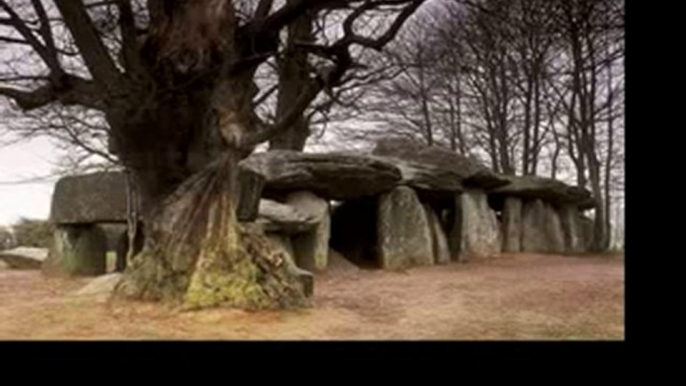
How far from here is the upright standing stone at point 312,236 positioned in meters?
4.59

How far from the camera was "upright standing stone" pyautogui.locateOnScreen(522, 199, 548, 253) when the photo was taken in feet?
14.3

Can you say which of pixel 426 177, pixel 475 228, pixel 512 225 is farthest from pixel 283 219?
pixel 512 225

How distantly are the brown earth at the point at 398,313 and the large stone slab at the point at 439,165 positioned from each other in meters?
0.91

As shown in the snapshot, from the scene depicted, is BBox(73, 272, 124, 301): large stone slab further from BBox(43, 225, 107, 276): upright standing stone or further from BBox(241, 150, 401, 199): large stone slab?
BBox(241, 150, 401, 199): large stone slab

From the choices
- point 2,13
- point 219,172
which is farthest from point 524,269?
point 2,13

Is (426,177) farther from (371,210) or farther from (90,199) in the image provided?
(90,199)

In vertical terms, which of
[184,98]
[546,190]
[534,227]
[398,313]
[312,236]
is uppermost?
[184,98]

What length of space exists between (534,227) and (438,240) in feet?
2.27

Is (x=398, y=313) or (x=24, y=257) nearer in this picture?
(x=398, y=313)

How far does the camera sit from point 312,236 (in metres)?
4.65

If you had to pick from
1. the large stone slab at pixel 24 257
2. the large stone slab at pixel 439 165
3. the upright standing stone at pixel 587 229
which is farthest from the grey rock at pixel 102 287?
the upright standing stone at pixel 587 229

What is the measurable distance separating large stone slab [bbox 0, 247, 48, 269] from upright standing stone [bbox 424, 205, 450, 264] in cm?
244
